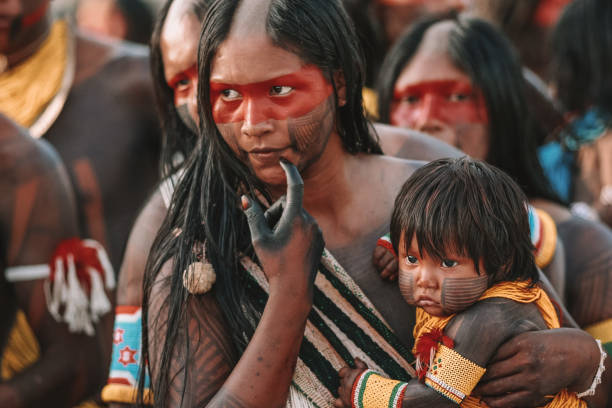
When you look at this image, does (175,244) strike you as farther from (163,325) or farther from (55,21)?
(55,21)

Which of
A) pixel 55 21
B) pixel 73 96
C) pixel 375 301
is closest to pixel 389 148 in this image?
pixel 375 301

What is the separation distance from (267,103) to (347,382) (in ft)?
2.44

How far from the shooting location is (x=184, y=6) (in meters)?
2.62

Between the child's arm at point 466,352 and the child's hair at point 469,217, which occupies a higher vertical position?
the child's hair at point 469,217

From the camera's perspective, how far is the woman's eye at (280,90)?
2.07 m

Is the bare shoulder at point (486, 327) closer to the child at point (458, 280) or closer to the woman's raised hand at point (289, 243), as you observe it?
the child at point (458, 280)

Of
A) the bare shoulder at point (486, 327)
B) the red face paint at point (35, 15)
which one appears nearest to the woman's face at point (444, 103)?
the bare shoulder at point (486, 327)

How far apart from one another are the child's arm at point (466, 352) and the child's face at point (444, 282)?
0.04m

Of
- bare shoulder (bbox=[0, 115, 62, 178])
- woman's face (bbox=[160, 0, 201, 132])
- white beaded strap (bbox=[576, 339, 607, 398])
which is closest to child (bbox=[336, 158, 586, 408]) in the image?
white beaded strap (bbox=[576, 339, 607, 398])

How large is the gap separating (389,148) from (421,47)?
30.9 inches

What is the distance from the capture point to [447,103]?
10.3ft

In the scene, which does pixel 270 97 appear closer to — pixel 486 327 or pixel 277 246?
pixel 277 246

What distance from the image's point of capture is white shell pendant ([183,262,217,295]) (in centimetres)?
209

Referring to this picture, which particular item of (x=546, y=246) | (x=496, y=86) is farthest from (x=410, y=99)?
(x=546, y=246)
